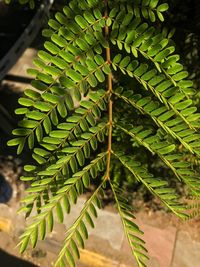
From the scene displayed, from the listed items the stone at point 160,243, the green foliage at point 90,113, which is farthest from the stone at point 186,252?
the green foliage at point 90,113

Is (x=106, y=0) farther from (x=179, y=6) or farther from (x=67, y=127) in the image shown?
(x=179, y=6)

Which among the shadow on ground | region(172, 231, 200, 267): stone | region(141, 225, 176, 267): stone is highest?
the shadow on ground

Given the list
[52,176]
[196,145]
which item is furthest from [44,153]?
[196,145]

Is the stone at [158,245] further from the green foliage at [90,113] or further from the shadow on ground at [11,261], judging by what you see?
the green foliage at [90,113]

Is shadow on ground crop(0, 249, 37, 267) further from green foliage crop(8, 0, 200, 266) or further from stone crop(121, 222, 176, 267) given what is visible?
green foliage crop(8, 0, 200, 266)

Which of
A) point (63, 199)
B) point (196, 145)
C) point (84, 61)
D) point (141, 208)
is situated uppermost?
point (84, 61)

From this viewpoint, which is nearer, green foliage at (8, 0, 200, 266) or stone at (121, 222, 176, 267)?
green foliage at (8, 0, 200, 266)

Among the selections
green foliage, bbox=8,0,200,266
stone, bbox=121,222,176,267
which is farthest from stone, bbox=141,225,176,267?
green foliage, bbox=8,0,200,266

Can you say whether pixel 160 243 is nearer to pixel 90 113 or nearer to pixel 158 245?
pixel 158 245

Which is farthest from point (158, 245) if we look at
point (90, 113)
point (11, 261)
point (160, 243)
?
point (90, 113)
